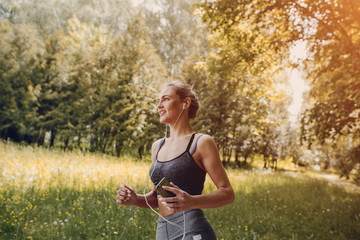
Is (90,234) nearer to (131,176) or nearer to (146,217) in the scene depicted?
(146,217)

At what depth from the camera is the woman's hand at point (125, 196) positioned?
1697 mm

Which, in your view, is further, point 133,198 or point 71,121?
point 71,121

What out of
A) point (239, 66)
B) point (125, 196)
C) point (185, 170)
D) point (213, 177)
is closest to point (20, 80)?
point (239, 66)

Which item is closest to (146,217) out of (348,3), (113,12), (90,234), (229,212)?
(90,234)


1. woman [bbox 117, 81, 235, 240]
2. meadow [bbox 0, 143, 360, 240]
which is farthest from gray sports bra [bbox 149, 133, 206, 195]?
meadow [bbox 0, 143, 360, 240]

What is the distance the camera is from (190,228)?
1.54 m

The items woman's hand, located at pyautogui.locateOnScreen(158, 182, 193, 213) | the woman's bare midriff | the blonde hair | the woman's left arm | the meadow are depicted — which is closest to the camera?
woman's hand, located at pyautogui.locateOnScreen(158, 182, 193, 213)

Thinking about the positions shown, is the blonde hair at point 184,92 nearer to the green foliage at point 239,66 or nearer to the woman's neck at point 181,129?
the woman's neck at point 181,129

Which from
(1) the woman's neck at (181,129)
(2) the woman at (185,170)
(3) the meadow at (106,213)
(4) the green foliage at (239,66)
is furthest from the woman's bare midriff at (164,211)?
(4) the green foliage at (239,66)

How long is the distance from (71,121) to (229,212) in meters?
16.9

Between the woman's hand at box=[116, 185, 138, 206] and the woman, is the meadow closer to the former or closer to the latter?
the woman's hand at box=[116, 185, 138, 206]

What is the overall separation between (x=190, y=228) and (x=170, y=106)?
0.78 meters

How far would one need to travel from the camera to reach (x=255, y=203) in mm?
7328

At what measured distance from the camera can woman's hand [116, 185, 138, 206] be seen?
170 centimetres
